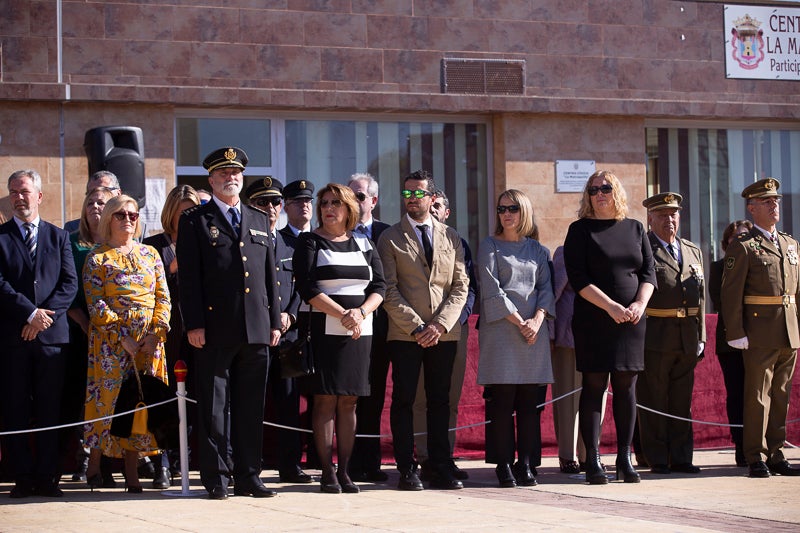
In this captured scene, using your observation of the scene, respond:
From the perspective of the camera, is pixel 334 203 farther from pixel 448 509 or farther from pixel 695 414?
pixel 695 414

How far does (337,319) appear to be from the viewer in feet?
24.7

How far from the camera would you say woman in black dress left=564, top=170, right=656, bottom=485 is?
7.98 meters

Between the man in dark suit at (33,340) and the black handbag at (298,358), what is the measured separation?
1.38 m

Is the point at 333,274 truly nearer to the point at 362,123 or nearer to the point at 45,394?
the point at 45,394

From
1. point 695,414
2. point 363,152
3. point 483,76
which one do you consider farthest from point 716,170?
point 695,414

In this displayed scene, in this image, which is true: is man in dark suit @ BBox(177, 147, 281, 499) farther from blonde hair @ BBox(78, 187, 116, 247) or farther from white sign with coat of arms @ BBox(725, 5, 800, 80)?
Answer: white sign with coat of arms @ BBox(725, 5, 800, 80)

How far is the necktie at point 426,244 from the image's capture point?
7961 millimetres

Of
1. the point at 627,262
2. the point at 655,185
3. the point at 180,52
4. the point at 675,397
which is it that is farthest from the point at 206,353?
the point at 655,185

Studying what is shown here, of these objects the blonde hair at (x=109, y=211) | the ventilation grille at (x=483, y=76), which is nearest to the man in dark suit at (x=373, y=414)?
the blonde hair at (x=109, y=211)

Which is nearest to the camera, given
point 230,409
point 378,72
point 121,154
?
point 230,409

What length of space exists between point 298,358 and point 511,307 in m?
1.45

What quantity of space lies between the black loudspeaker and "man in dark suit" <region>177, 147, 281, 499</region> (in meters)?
3.41

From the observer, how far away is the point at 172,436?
7.66 meters

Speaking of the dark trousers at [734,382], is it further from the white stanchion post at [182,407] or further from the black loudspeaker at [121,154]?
the black loudspeaker at [121,154]
